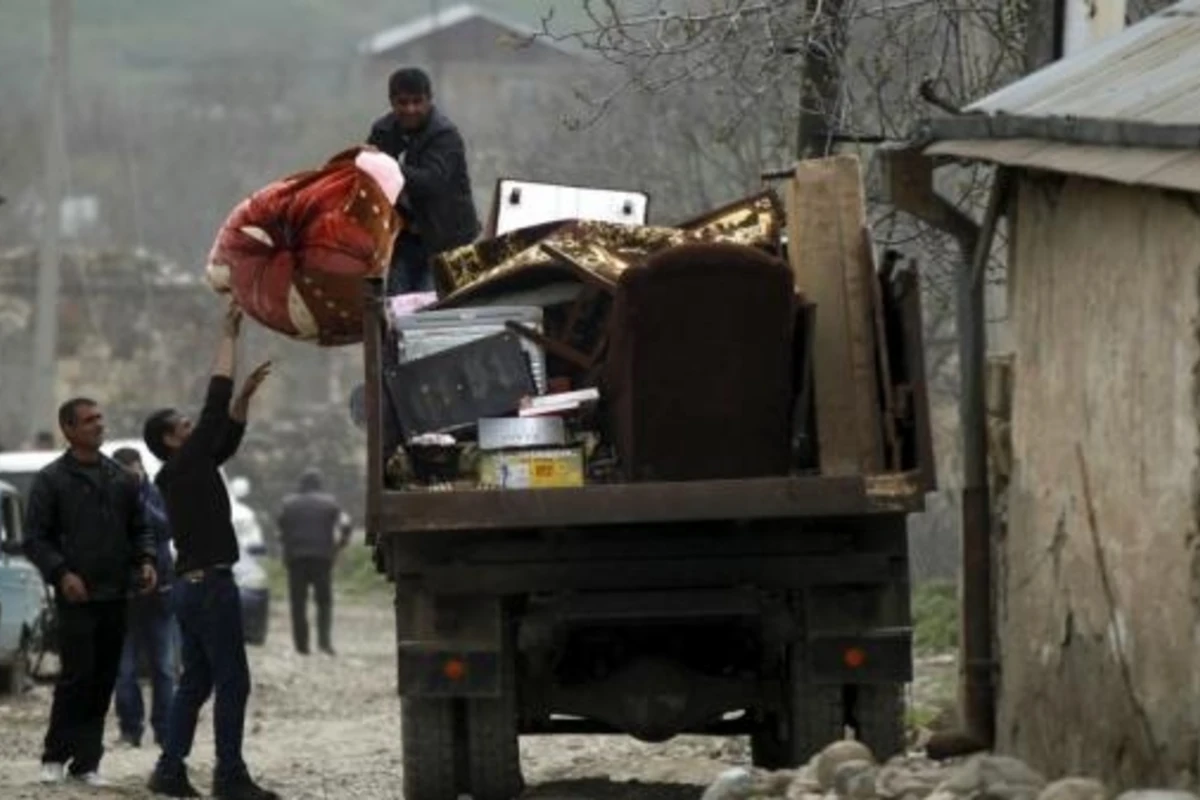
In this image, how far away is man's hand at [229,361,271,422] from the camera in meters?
17.3

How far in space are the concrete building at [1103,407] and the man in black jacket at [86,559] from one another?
5.14m

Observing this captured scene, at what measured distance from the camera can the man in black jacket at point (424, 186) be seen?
17.6 m

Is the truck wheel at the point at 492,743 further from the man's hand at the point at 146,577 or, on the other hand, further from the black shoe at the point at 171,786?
the man's hand at the point at 146,577

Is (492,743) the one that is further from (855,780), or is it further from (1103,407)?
(1103,407)

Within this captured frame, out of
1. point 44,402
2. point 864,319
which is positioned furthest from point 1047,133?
point 44,402

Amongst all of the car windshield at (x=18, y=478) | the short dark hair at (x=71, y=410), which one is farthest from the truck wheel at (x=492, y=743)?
the car windshield at (x=18, y=478)

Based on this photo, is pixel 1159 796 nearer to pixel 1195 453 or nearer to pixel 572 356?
pixel 1195 453

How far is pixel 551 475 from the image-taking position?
1536 centimetres

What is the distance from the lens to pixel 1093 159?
13.1 metres

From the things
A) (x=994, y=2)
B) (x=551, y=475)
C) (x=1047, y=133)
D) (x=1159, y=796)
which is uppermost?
(x=994, y=2)

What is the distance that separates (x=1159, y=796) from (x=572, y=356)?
14.0 ft

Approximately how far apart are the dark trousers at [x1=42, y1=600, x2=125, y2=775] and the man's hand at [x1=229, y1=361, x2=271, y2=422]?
1.36 m

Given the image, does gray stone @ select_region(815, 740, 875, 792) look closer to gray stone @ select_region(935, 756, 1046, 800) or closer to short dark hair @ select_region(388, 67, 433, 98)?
Result: gray stone @ select_region(935, 756, 1046, 800)

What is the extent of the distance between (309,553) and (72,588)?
18.0 metres
